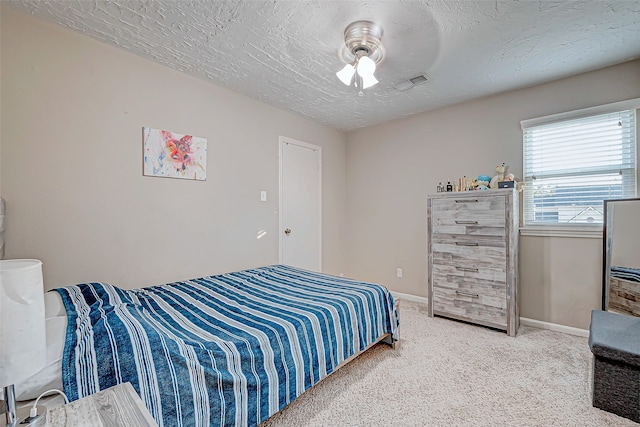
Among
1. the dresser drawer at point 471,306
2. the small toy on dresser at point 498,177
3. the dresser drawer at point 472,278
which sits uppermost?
the small toy on dresser at point 498,177

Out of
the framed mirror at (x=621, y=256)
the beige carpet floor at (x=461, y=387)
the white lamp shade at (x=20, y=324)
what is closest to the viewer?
the white lamp shade at (x=20, y=324)

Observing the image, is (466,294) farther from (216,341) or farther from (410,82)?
(216,341)

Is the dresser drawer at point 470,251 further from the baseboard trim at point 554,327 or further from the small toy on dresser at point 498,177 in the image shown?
the baseboard trim at point 554,327

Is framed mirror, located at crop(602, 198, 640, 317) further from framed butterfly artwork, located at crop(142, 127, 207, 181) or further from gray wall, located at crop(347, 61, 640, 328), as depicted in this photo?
framed butterfly artwork, located at crop(142, 127, 207, 181)

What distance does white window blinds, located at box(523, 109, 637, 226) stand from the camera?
2518mm

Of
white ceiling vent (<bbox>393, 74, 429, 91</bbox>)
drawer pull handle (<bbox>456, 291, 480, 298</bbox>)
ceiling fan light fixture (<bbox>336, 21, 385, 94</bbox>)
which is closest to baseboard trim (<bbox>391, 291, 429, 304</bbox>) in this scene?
drawer pull handle (<bbox>456, 291, 480, 298</bbox>)

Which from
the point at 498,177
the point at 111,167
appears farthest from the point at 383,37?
the point at 111,167

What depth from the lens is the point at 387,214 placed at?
412 cm

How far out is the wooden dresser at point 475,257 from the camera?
274 centimetres

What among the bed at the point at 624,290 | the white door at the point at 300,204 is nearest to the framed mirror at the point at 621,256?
the bed at the point at 624,290

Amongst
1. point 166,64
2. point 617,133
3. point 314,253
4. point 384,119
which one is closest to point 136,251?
point 166,64

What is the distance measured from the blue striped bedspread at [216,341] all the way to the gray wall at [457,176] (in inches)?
67.5

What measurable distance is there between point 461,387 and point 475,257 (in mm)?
1410

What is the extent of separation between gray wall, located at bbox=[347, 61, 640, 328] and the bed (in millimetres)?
209
